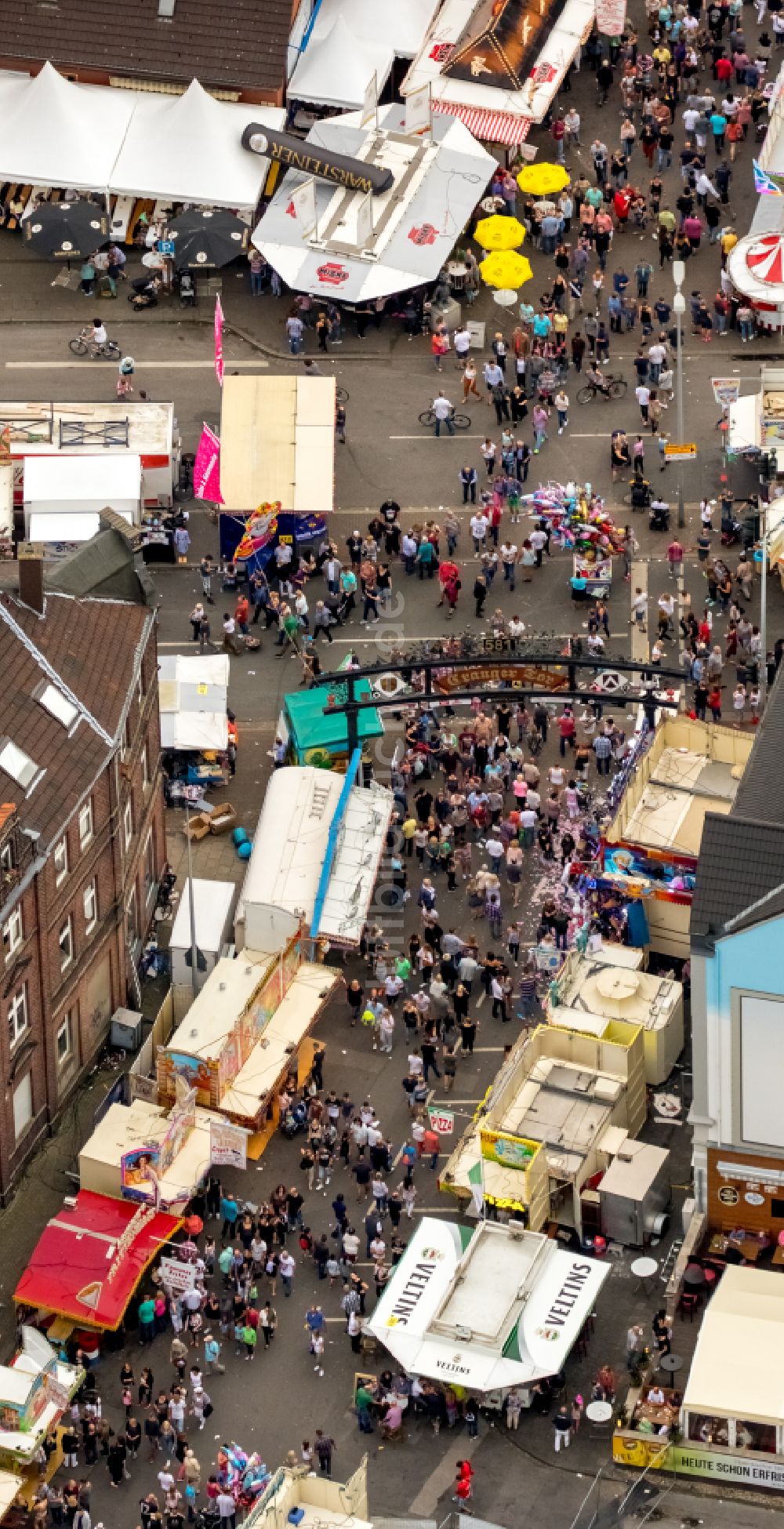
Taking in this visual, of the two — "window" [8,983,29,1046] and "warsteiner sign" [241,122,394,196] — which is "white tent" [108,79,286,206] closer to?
"warsteiner sign" [241,122,394,196]

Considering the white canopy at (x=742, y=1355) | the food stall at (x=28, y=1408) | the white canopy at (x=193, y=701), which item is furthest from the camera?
the white canopy at (x=193, y=701)

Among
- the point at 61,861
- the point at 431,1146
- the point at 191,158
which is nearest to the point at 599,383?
the point at 191,158

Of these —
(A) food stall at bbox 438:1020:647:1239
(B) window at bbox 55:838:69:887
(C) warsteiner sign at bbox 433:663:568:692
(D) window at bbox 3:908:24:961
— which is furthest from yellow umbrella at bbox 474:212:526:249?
(D) window at bbox 3:908:24:961

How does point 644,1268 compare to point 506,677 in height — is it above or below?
below

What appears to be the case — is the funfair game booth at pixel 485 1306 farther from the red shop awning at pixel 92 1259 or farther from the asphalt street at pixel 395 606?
the red shop awning at pixel 92 1259

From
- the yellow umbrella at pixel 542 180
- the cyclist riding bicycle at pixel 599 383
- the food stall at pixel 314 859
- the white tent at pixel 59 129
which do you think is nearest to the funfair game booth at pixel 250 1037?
the food stall at pixel 314 859

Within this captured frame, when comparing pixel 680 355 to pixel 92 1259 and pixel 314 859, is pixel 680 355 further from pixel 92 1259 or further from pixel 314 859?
pixel 92 1259

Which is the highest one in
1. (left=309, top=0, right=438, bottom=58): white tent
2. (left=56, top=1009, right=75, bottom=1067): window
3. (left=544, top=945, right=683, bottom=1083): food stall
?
(left=309, top=0, right=438, bottom=58): white tent
